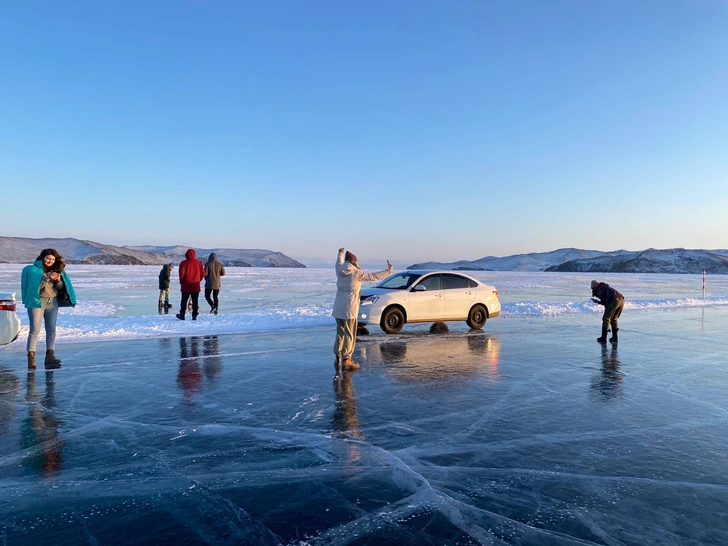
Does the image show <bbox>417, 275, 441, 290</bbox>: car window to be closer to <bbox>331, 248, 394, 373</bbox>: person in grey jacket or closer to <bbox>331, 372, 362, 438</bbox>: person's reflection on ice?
<bbox>331, 248, 394, 373</bbox>: person in grey jacket

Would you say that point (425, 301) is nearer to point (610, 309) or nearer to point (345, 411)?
point (610, 309)

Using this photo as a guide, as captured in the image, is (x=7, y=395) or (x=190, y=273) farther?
(x=190, y=273)

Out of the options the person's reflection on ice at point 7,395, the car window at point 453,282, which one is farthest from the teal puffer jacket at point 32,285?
the car window at point 453,282

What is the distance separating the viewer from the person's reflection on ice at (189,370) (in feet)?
24.0

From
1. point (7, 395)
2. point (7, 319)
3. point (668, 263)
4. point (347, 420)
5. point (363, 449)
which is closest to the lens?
point (363, 449)

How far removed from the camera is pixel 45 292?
8617 millimetres

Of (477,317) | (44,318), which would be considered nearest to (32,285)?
(44,318)

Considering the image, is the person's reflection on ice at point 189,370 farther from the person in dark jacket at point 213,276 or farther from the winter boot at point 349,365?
the person in dark jacket at point 213,276

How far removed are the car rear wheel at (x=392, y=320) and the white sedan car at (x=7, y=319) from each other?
26.8 ft

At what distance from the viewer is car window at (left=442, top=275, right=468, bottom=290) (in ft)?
48.6

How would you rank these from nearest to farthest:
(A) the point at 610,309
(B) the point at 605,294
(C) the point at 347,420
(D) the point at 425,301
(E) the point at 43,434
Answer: (E) the point at 43,434
(C) the point at 347,420
(A) the point at 610,309
(B) the point at 605,294
(D) the point at 425,301

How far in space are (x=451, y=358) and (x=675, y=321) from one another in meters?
11.6

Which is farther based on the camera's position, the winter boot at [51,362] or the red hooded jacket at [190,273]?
the red hooded jacket at [190,273]

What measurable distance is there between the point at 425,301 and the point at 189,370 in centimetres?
731
